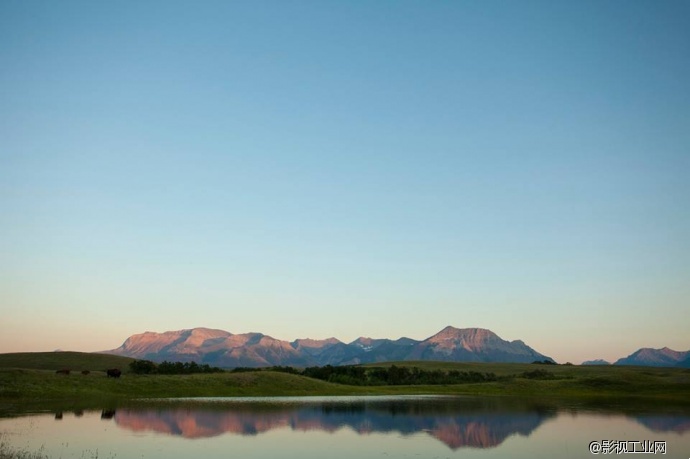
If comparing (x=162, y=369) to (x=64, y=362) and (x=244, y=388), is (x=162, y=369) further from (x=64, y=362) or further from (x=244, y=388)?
(x=64, y=362)

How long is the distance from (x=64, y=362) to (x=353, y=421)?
385ft

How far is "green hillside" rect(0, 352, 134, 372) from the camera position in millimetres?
145000

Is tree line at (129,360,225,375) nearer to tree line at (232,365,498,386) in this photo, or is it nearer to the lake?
tree line at (232,365,498,386)

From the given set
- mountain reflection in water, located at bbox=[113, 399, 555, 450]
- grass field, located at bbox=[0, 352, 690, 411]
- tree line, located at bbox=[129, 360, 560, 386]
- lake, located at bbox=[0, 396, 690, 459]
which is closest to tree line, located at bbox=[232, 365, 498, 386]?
tree line, located at bbox=[129, 360, 560, 386]

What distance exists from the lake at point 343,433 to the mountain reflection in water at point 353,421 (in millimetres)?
93

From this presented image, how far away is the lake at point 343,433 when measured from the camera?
128ft

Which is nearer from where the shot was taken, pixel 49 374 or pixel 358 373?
pixel 49 374

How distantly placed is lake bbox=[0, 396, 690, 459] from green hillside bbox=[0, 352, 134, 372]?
8643 centimetres

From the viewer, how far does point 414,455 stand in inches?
1481

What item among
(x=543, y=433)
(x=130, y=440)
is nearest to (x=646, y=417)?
(x=543, y=433)

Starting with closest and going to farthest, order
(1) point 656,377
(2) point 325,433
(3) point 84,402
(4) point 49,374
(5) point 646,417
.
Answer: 1. (2) point 325,433
2. (5) point 646,417
3. (3) point 84,402
4. (4) point 49,374
5. (1) point 656,377

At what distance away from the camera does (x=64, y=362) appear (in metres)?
151

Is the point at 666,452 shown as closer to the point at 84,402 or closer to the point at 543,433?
the point at 543,433

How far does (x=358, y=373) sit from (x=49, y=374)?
76.6 m
